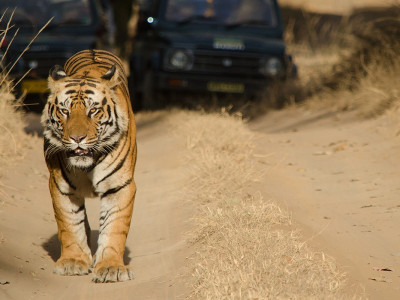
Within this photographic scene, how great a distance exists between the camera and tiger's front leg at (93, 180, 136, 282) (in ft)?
16.7

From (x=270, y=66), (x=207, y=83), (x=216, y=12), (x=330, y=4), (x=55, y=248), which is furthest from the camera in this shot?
(x=330, y=4)

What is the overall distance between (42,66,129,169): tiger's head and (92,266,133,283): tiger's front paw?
0.69 meters

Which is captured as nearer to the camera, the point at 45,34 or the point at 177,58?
the point at 177,58

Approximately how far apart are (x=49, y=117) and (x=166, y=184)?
105 inches

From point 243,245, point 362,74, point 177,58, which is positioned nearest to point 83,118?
point 243,245

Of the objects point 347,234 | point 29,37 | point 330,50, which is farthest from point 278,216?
point 330,50

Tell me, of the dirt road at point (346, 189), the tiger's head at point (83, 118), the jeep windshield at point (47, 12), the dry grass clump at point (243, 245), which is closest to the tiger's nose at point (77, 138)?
the tiger's head at point (83, 118)

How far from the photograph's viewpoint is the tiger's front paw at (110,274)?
16.6 ft

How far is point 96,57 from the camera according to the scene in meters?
6.42

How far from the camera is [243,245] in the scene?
16.3ft

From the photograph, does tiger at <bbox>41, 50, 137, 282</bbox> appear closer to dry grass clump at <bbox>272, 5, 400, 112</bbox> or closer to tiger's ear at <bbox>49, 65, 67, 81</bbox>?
tiger's ear at <bbox>49, 65, 67, 81</bbox>

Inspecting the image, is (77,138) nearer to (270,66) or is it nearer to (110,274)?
(110,274)

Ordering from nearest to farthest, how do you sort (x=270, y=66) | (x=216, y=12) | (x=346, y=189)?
(x=346, y=189)
(x=270, y=66)
(x=216, y=12)

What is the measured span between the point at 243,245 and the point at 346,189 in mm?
2554
